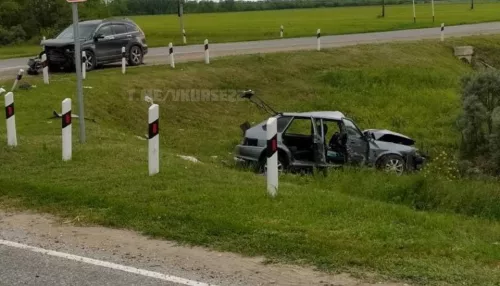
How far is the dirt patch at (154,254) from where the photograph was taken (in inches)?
236

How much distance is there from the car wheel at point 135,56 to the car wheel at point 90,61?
1841 mm

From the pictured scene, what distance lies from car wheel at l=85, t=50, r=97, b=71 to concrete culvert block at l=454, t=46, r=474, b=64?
1853 centimetres

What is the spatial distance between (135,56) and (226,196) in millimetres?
18747

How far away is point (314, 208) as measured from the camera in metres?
8.13

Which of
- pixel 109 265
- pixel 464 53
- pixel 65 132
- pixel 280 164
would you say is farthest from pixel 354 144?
pixel 464 53

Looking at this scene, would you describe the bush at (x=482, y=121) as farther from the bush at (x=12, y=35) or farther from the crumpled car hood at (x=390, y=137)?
the bush at (x=12, y=35)

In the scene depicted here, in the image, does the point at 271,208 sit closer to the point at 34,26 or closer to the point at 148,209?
the point at 148,209

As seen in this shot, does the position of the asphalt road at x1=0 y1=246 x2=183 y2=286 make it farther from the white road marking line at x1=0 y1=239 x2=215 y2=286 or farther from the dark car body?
the dark car body

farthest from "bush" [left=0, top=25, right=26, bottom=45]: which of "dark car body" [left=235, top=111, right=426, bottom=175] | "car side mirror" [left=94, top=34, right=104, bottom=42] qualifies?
"dark car body" [left=235, top=111, right=426, bottom=175]

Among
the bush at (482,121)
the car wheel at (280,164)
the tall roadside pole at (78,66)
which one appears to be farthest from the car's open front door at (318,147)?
the tall roadside pole at (78,66)

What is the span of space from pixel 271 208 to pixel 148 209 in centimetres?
141

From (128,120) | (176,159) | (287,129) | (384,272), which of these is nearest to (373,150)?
(287,129)

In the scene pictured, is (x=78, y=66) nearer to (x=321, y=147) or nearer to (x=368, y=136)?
(x=321, y=147)

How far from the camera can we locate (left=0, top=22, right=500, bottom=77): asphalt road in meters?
28.7
